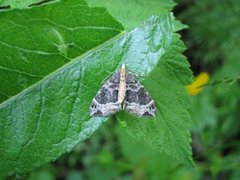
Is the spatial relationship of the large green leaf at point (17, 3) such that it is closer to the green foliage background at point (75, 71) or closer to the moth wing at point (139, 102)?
the green foliage background at point (75, 71)

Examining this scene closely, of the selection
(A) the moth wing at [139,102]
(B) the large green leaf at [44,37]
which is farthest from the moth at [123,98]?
(B) the large green leaf at [44,37]

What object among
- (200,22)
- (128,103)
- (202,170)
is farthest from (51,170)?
(128,103)

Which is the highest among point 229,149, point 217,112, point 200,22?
point 200,22

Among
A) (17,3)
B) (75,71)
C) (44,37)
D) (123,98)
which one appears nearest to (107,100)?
(123,98)

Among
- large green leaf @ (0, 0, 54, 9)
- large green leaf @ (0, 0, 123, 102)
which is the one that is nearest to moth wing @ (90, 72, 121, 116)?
large green leaf @ (0, 0, 123, 102)

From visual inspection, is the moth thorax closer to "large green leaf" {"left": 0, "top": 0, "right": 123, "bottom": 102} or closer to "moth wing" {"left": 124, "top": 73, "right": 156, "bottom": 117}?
"moth wing" {"left": 124, "top": 73, "right": 156, "bottom": 117}

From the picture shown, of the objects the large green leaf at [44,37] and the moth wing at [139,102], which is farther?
the moth wing at [139,102]

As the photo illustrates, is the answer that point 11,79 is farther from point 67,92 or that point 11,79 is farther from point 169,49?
point 169,49
